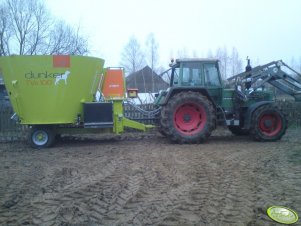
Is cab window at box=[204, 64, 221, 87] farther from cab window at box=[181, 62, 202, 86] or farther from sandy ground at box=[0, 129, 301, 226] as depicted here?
sandy ground at box=[0, 129, 301, 226]

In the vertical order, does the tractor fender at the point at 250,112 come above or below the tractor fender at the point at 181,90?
below

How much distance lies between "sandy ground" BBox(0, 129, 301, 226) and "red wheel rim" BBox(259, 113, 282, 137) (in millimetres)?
1011

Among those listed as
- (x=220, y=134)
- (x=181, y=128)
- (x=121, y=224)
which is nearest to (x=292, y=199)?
(x=121, y=224)

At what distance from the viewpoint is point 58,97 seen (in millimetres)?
8961

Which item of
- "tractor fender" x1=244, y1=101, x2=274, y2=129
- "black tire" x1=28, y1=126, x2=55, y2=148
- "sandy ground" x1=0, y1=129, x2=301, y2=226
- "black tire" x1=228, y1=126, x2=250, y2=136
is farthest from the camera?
"black tire" x1=228, y1=126, x2=250, y2=136

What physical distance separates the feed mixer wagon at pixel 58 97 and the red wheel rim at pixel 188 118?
1411 mm

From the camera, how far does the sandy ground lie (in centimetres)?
390

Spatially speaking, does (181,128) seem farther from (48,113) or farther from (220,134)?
(48,113)

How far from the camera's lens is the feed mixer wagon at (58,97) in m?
8.79

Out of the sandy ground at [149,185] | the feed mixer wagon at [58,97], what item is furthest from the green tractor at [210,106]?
the feed mixer wagon at [58,97]

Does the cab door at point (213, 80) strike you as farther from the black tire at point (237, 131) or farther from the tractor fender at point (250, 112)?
the black tire at point (237, 131)

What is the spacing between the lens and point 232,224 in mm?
3645

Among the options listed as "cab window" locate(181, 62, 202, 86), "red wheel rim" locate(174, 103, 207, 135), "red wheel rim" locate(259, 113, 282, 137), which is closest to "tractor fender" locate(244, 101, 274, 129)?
"red wheel rim" locate(259, 113, 282, 137)

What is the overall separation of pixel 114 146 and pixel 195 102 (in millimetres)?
2555
